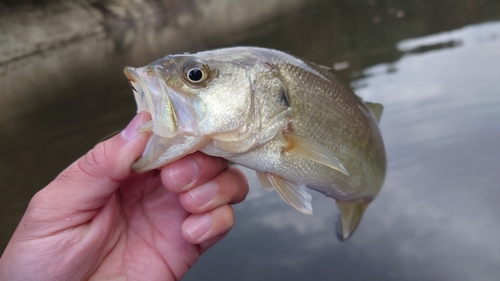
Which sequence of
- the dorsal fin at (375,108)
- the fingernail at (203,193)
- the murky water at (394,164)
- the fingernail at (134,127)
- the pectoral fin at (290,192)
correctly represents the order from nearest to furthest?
the fingernail at (134,127) → the pectoral fin at (290,192) → the fingernail at (203,193) → the dorsal fin at (375,108) → the murky water at (394,164)

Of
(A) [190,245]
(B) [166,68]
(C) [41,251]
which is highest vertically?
(B) [166,68]

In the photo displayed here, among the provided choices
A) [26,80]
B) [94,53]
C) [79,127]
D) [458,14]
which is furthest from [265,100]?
[94,53]

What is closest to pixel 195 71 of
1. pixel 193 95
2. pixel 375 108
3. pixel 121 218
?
pixel 193 95

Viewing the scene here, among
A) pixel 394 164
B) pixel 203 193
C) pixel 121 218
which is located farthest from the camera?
pixel 394 164

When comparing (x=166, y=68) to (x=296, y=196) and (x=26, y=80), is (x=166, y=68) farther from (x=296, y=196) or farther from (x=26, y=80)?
(x=26, y=80)

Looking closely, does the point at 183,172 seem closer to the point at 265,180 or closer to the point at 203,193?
the point at 203,193

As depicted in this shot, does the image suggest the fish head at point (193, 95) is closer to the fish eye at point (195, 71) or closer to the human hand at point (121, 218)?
the fish eye at point (195, 71)

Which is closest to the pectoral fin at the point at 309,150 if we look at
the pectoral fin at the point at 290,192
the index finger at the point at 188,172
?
the pectoral fin at the point at 290,192
